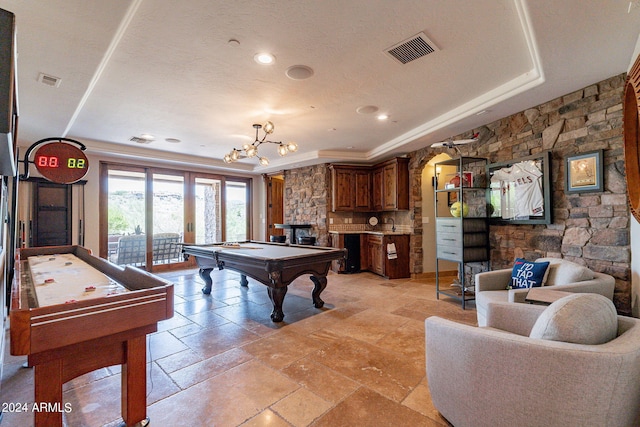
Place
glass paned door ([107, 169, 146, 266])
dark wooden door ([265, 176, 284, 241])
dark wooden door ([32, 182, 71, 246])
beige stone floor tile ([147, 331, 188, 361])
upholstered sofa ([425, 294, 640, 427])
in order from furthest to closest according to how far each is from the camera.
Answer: dark wooden door ([265, 176, 284, 241]) < glass paned door ([107, 169, 146, 266]) < dark wooden door ([32, 182, 71, 246]) < beige stone floor tile ([147, 331, 188, 361]) < upholstered sofa ([425, 294, 640, 427])

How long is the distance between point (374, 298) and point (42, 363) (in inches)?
145

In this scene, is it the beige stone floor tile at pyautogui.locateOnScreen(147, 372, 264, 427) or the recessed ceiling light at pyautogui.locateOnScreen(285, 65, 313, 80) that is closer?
the beige stone floor tile at pyautogui.locateOnScreen(147, 372, 264, 427)

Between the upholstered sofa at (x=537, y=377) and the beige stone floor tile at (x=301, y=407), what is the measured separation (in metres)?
0.76

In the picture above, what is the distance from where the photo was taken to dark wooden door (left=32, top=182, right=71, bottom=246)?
499 centimetres

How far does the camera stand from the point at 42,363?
4.09 ft

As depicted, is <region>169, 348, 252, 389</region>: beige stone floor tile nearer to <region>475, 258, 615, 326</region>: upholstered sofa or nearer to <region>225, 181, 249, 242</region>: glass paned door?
<region>475, 258, 615, 326</region>: upholstered sofa

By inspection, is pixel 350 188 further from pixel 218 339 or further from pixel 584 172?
pixel 218 339

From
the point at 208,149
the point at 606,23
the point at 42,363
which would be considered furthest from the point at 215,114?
the point at 606,23

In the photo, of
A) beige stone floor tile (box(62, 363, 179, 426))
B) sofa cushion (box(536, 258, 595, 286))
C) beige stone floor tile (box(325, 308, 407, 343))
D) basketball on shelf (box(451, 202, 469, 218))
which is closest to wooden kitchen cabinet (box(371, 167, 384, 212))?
basketball on shelf (box(451, 202, 469, 218))

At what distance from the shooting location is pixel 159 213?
258 inches

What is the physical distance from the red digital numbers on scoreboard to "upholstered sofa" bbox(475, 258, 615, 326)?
4.08m

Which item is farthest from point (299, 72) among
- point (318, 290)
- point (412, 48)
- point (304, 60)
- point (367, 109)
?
point (318, 290)

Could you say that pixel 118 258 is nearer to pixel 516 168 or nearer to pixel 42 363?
pixel 42 363

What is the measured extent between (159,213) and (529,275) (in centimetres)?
707
